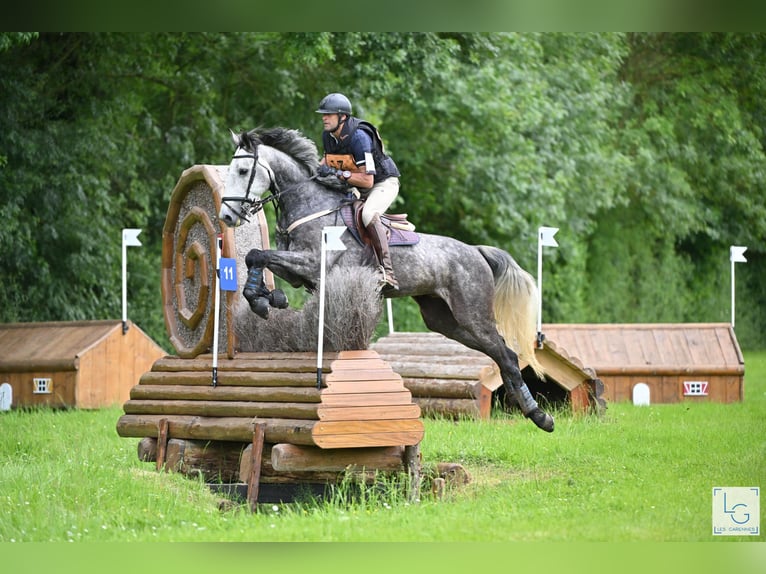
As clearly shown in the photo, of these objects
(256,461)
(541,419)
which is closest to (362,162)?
(256,461)

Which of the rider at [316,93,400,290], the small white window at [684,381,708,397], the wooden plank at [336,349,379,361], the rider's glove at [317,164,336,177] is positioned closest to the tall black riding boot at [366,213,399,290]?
the rider at [316,93,400,290]

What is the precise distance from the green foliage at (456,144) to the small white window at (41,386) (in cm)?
237

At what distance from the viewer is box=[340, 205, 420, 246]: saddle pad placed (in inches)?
319

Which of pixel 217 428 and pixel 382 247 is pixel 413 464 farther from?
pixel 382 247

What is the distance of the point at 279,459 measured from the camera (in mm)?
7188

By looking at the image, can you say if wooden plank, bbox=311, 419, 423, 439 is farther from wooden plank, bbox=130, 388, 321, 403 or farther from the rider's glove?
the rider's glove

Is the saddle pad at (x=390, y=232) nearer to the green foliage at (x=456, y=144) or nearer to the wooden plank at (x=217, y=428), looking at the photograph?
→ the wooden plank at (x=217, y=428)

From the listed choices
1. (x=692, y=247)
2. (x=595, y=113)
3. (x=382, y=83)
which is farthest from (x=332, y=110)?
(x=692, y=247)

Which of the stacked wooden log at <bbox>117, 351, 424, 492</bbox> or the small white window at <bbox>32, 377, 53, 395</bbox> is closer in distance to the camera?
the stacked wooden log at <bbox>117, 351, 424, 492</bbox>

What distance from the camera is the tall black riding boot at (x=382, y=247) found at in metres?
8.02

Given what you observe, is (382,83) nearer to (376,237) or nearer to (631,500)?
(376,237)

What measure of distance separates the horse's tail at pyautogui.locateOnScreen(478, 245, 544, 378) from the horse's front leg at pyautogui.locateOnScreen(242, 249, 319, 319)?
5.79 feet

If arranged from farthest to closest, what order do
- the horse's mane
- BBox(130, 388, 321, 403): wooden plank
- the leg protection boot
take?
the horse's mane → the leg protection boot → BBox(130, 388, 321, 403): wooden plank

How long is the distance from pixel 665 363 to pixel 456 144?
6.30 meters
